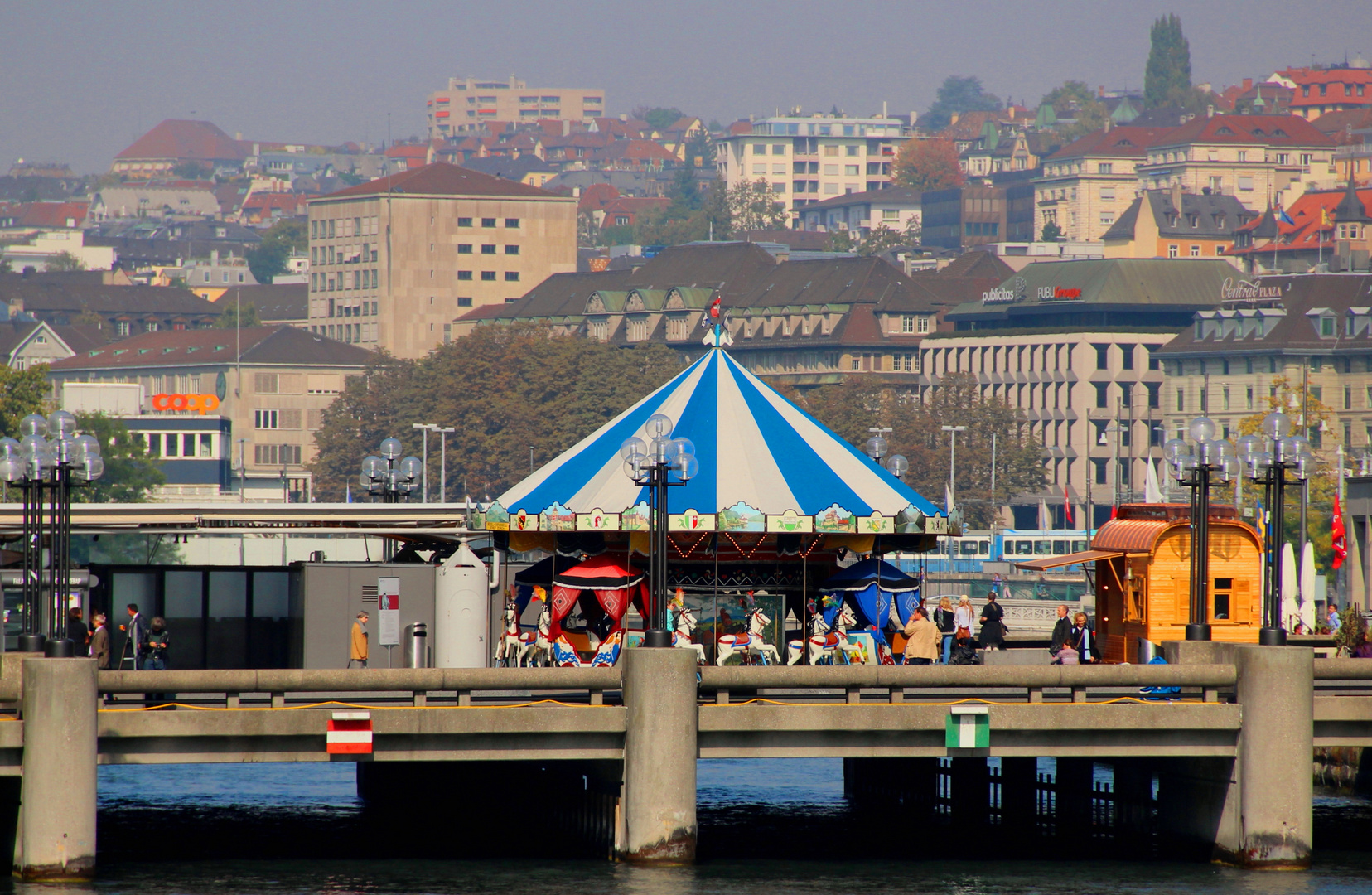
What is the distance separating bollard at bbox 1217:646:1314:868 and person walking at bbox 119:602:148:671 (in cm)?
1558

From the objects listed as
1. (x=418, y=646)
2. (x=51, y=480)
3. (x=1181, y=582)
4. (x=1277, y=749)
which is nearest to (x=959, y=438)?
(x=1181, y=582)

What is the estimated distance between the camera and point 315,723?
30.4m

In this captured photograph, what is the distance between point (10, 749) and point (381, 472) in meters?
19.5

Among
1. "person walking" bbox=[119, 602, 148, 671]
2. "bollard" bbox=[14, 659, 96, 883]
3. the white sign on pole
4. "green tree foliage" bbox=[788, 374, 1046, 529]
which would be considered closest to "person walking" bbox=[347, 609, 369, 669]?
the white sign on pole

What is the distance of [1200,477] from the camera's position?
115 feet

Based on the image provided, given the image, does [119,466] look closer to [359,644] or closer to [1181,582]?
[359,644]

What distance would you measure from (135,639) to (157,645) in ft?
2.01

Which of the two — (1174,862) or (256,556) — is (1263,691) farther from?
(256,556)

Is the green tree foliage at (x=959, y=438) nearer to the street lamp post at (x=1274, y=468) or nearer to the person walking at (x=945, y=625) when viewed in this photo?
the person walking at (x=945, y=625)

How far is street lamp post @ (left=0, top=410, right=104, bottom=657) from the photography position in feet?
102

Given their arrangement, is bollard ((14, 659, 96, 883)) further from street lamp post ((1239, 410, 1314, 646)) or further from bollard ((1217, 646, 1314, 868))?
street lamp post ((1239, 410, 1314, 646))

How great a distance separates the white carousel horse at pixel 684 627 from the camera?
35.8 m

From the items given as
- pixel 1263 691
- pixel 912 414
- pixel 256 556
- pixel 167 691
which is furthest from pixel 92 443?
pixel 912 414

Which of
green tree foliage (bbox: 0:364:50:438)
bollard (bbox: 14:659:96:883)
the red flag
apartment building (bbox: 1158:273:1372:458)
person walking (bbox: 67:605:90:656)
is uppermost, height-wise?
apartment building (bbox: 1158:273:1372:458)
